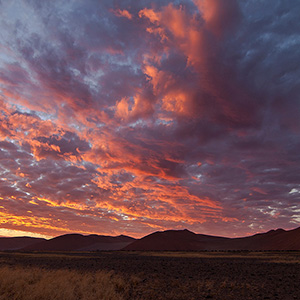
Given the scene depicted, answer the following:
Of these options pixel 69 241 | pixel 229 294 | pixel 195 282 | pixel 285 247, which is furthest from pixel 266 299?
pixel 69 241

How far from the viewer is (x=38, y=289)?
40.6 feet

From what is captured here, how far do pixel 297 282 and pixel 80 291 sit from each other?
1431cm

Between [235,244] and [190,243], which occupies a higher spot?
[190,243]

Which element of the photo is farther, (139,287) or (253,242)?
(253,242)

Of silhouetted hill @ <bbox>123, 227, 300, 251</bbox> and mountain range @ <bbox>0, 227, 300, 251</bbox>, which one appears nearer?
silhouetted hill @ <bbox>123, 227, 300, 251</bbox>

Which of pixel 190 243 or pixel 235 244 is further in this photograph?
pixel 190 243

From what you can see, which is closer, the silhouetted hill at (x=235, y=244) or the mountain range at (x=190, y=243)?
the silhouetted hill at (x=235, y=244)

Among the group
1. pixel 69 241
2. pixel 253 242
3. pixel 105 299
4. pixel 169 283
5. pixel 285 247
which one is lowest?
pixel 105 299

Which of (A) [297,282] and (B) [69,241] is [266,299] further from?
(B) [69,241]

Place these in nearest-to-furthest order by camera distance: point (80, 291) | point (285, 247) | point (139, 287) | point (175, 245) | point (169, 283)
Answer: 1. point (80, 291)
2. point (139, 287)
3. point (169, 283)
4. point (285, 247)
5. point (175, 245)

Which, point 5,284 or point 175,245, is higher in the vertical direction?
point 175,245

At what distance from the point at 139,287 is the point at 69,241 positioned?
608 feet

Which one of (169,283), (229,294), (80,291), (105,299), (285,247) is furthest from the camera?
(285,247)

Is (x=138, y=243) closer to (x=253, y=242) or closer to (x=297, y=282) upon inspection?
(x=253, y=242)
